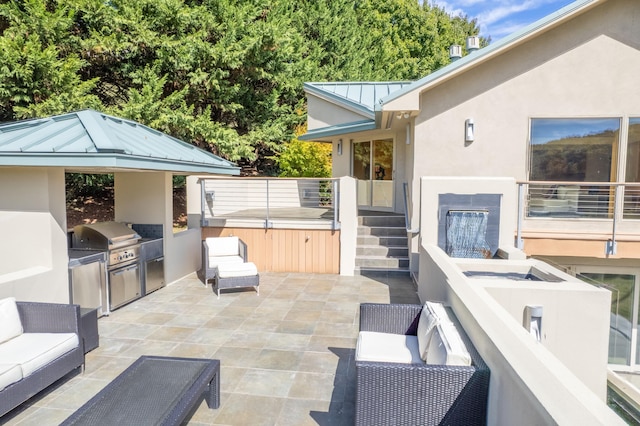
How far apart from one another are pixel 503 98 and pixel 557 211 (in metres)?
2.86

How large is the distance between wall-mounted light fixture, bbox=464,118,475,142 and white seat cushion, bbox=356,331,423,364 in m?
6.16

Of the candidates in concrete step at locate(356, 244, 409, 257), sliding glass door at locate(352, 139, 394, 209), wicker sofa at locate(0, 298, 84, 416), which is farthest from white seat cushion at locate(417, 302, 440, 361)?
sliding glass door at locate(352, 139, 394, 209)

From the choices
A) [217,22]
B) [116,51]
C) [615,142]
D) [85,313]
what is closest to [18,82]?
[116,51]

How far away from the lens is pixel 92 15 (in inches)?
551

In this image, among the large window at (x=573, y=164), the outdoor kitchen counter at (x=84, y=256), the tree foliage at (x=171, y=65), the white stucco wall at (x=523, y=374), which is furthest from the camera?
the tree foliage at (x=171, y=65)

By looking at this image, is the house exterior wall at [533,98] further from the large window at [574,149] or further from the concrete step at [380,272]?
the concrete step at [380,272]

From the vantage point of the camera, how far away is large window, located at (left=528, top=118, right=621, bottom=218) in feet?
29.5

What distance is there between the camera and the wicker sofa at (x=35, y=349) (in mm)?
3906

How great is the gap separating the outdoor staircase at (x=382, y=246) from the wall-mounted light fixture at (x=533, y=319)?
18.4 feet

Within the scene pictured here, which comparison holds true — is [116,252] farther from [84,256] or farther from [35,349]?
[35,349]

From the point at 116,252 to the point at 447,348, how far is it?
6.27 metres

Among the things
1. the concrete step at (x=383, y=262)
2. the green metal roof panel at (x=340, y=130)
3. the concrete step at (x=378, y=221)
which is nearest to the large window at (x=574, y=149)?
the concrete step at (x=383, y=262)

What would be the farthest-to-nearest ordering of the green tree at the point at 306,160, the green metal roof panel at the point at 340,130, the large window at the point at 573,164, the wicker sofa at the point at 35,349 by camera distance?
1. the green tree at the point at 306,160
2. the green metal roof panel at the point at 340,130
3. the large window at the point at 573,164
4. the wicker sofa at the point at 35,349

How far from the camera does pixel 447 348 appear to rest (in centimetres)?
337
